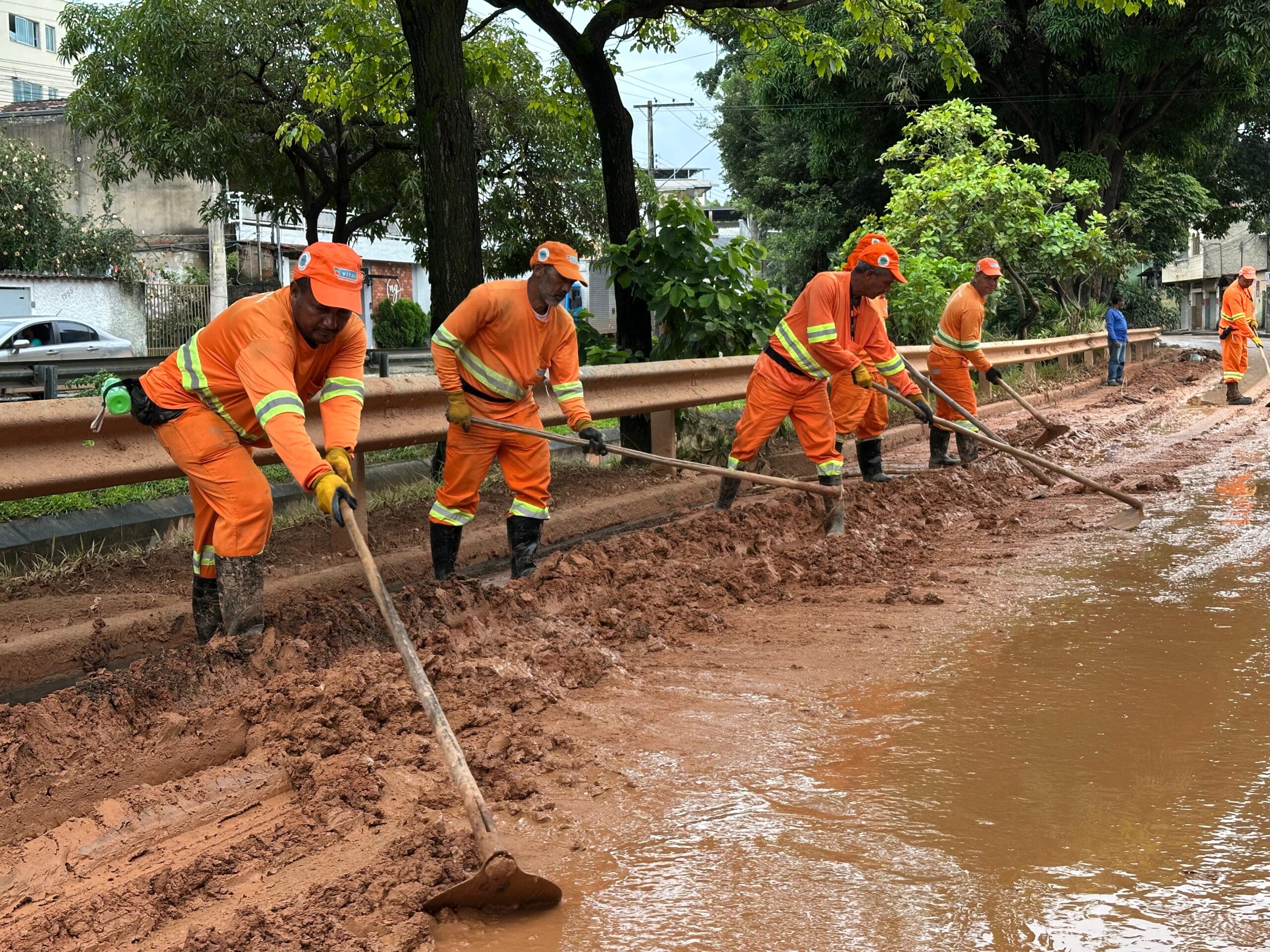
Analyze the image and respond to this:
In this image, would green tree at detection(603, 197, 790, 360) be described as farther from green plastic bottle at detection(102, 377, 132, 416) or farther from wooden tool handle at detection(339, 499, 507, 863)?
wooden tool handle at detection(339, 499, 507, 863)

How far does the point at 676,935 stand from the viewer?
260 centimetres

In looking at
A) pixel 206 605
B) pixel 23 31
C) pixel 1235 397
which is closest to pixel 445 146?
pixel 206 605

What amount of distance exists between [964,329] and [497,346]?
18.2ft

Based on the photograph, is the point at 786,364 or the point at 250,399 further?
the point at 786,364

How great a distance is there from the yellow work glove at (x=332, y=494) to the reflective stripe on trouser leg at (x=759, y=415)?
12.1 feet

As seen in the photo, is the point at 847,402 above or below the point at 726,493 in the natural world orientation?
above

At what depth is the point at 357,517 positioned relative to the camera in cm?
603

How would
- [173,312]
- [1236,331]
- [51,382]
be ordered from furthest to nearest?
[173,312]
[1236,331]
[51,382]

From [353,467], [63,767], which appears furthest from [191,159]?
[63,767]

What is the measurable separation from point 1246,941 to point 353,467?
467cm

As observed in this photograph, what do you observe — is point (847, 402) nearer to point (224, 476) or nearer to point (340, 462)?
point (340, 462)

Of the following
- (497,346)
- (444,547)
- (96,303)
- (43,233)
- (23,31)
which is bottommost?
(444,547)

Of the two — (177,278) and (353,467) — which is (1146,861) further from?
(177,278)

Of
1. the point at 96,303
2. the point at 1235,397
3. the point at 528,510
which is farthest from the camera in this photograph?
the point at 96,303
